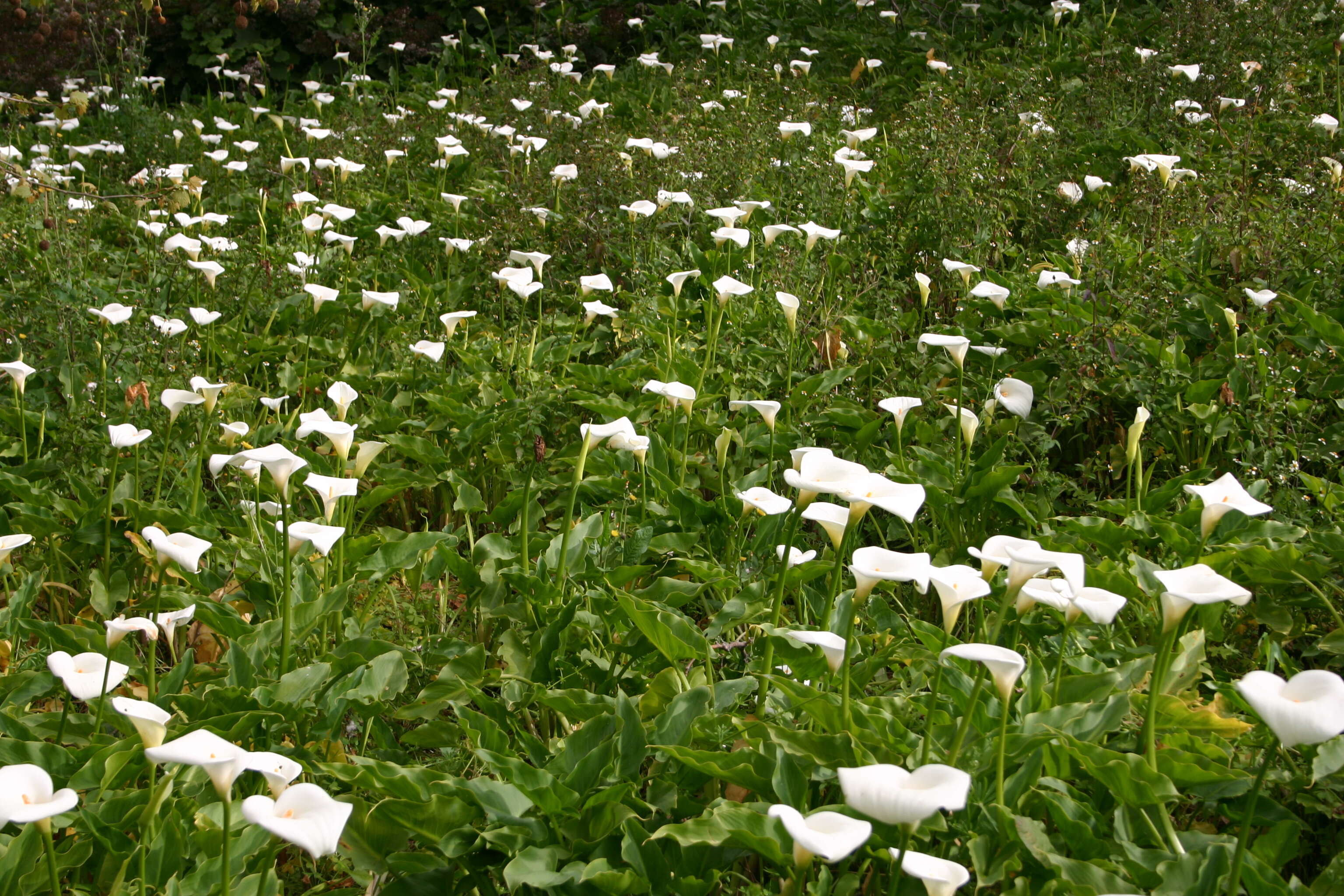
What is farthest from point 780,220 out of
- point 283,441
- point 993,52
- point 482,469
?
point 993,52

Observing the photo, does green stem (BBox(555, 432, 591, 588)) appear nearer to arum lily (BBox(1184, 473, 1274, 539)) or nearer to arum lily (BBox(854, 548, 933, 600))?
arum lily (BBox(854, 548, 933, 600))

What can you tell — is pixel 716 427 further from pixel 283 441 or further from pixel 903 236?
pixel 903 236

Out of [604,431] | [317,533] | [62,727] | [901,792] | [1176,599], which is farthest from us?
[604,431]

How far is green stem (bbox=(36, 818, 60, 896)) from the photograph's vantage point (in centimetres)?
155

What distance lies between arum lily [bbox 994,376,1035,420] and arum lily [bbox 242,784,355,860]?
2093 mm

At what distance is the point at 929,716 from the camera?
1.74m

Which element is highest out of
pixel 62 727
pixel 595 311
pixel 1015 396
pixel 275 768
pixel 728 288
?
pixel 275 768

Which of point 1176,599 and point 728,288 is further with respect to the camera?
point 728,288

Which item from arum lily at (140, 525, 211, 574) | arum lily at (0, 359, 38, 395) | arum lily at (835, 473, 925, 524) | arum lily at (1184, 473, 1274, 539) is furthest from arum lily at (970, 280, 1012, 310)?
arum lily at (0, 359, 38, 395)

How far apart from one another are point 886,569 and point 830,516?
0.16m

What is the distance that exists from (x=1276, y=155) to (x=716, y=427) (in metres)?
3.33

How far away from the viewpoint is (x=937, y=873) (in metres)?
1.41

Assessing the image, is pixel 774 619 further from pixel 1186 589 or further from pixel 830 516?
pixel 1186 589

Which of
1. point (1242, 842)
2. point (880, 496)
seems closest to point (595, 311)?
point (880, 496)
